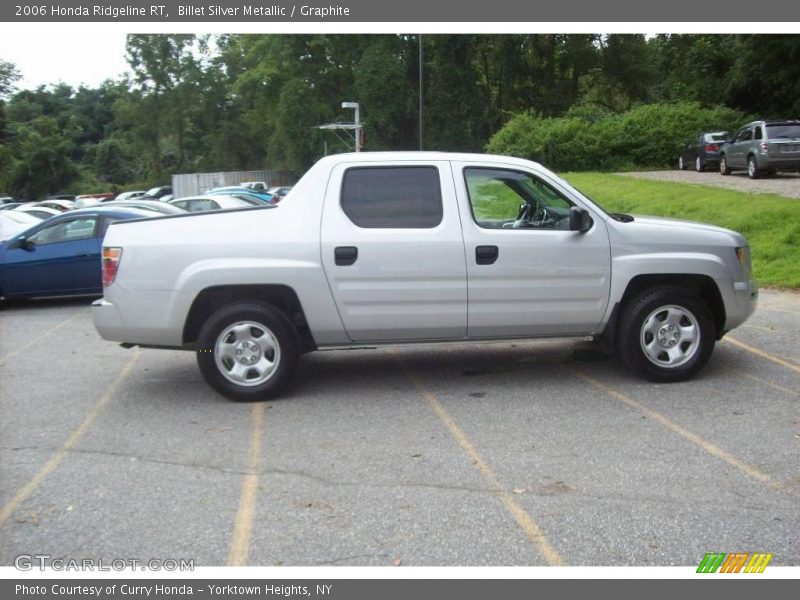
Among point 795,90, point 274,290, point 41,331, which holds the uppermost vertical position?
point 795,90

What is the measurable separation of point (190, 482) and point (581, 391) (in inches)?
130

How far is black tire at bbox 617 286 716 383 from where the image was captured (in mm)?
6672

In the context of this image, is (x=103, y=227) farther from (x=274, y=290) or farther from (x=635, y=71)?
(x=635, y=71)

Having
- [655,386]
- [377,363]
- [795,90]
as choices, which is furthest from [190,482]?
[795,90]

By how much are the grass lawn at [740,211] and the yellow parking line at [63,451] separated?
9.08 metres

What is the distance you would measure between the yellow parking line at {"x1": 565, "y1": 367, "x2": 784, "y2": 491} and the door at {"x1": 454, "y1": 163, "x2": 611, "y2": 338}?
53cm

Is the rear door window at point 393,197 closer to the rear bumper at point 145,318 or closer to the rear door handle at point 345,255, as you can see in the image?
the rear door handle at point 345,255

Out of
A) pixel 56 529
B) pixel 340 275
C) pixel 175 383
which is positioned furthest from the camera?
pixel 175 383

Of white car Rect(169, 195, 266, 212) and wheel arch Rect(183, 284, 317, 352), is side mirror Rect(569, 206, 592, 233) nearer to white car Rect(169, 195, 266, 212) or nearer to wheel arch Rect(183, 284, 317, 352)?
wheel arch Rect(183, 284, 317, 352)

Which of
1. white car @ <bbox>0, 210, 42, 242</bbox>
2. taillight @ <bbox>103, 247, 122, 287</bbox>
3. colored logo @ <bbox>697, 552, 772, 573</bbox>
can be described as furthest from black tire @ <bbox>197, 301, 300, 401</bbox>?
white car @ <bbox>0, 210, 42, 242</bbox>

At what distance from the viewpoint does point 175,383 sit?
24.0ft

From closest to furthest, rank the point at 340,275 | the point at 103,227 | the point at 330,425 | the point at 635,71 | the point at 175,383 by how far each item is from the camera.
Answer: the point at 330,425 < the point at 340,275 < the point at 175,383 < the point at 103,227 < the point at 635,71

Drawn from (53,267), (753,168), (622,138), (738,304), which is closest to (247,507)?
(738,304)

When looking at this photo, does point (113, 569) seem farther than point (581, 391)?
No
